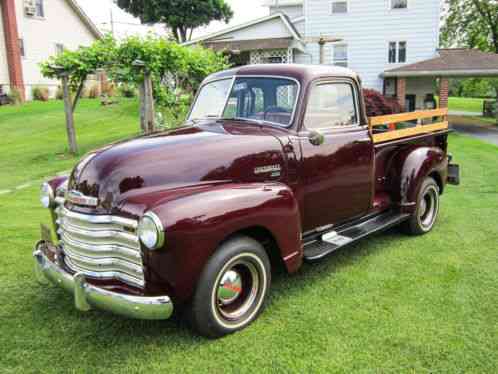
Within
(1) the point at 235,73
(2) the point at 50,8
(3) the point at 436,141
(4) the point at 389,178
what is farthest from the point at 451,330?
(2) the point at 50,8

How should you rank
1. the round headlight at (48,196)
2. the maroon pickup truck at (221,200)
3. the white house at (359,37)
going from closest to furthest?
the maroon pickup truck at (221,200) → the round headlight at (48,196) → the white house at (359,37)

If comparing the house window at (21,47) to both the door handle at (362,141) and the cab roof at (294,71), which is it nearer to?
the cab roof at (294,71)

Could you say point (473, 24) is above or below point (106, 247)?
above

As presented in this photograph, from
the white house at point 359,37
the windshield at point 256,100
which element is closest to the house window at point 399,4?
the white house at point 359,37

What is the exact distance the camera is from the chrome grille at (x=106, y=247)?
281 centimetres

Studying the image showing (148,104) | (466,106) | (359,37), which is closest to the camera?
(148,104)

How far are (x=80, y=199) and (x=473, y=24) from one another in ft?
112

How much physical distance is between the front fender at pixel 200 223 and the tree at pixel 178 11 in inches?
1378

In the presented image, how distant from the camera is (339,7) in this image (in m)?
20.7

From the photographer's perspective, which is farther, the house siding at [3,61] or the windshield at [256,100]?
the house siding at [3,61]

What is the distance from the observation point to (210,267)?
2924mm

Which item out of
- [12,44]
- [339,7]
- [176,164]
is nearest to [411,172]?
[176,164]

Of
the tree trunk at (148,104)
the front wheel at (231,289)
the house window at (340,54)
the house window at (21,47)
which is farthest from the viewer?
the house window at (21,47)

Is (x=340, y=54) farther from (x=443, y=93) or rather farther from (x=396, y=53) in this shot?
(x=443, y=93)
